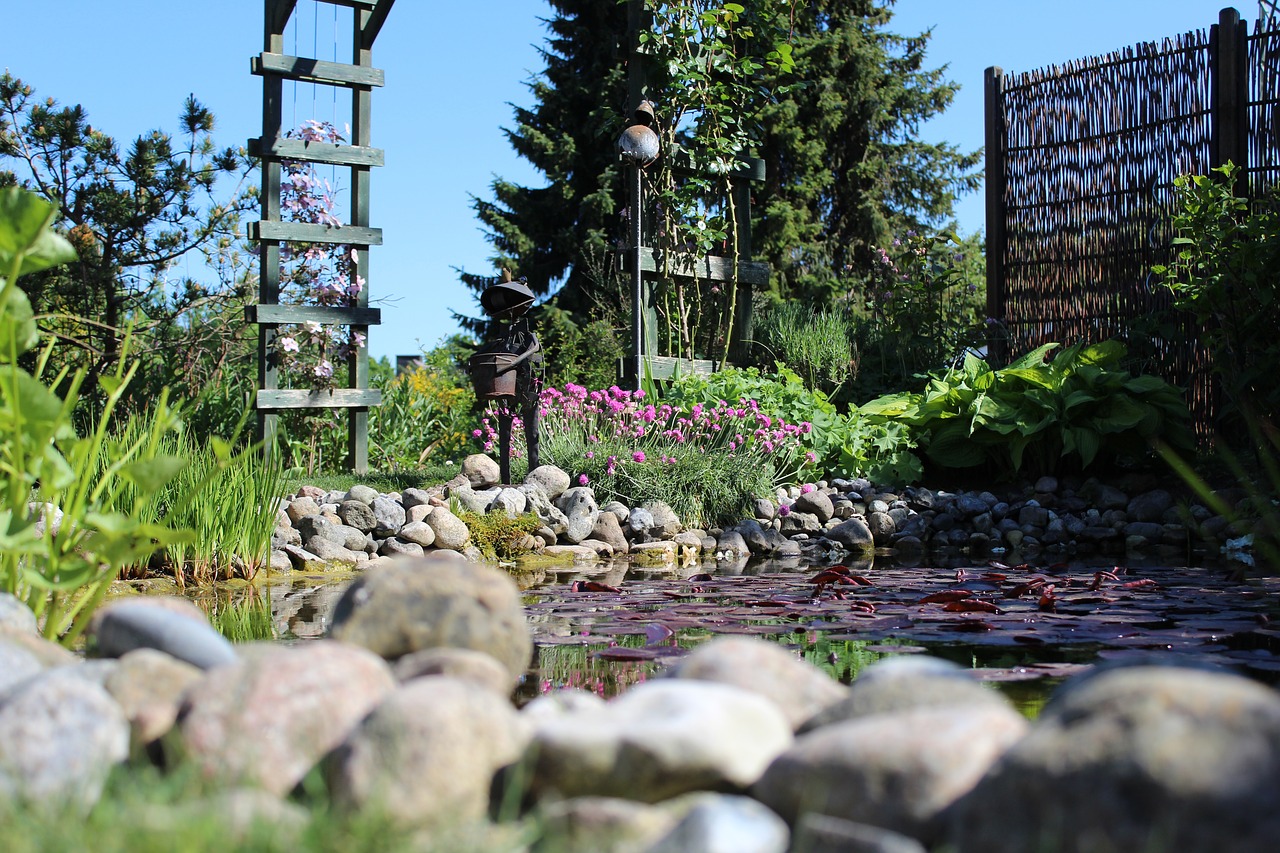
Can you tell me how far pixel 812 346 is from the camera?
8148 millimetres

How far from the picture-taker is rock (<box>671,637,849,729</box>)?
1.54 metres

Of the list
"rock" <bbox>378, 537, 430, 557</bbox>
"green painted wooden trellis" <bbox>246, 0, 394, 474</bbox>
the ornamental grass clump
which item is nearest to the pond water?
"rock" <bbox>378, 537, 430, 557</bbox>

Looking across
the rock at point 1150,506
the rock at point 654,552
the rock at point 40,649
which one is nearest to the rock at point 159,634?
the rock at point 40,649

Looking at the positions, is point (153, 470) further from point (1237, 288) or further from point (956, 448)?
point (1237, 288)

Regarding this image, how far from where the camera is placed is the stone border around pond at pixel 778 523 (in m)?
5.06

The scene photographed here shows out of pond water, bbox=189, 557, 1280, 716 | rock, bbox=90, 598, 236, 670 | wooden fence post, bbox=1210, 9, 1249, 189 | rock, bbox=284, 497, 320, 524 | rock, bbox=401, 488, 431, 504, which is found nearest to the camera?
rock, bbox=90, 598, 236, 670

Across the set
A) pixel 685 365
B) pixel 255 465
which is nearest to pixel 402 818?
pixel 255 465

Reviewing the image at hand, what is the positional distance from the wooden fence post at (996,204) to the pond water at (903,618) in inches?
152

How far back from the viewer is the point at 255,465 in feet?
14.4

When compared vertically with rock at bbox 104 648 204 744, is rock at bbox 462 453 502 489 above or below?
above

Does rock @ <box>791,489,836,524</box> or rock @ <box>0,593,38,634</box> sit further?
Result: rock @ <box>791,489,836,524</box>

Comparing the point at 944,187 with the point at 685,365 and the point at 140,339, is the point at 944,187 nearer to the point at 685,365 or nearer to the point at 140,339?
the point at 685,365

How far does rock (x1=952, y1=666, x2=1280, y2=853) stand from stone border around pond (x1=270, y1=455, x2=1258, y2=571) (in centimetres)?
396

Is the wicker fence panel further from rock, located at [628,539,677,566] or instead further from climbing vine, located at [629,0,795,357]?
rock, located at [628,539,677,566]
